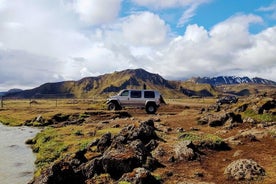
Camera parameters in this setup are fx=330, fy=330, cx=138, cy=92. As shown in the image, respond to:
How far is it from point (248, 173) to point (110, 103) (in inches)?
1299

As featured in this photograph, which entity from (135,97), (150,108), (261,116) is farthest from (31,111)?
(261,116)

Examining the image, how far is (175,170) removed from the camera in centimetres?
1611

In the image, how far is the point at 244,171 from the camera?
48.1 ft

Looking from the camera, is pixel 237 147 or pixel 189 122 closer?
pixel 237 147

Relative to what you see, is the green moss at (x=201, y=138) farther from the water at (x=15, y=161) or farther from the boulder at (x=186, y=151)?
the water at (x=15, y=161)

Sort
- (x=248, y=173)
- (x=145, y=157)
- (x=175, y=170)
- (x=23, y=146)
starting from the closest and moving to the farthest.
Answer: (x=248, y=173) < (x=175, y=170) < (x=145, y=157) < (x=23, y=146)

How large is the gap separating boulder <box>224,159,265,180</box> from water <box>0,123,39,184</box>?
11025mm

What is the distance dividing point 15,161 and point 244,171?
16.1 m

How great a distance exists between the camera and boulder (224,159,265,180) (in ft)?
47.2

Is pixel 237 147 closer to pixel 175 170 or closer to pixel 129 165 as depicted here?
pixel 175 170

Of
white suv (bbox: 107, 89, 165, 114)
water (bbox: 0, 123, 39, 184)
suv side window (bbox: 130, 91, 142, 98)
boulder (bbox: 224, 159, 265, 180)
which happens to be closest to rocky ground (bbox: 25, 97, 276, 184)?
boulder (bbox: 224, 159, 265, 180)

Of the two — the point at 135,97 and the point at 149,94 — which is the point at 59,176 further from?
the point at 149,94

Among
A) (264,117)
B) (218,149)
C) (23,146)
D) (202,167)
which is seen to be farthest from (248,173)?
(23,146)

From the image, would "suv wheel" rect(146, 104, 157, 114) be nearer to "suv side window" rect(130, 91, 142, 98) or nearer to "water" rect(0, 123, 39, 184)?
"suv side window" rect(130, 91, 142, 98)
